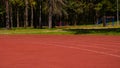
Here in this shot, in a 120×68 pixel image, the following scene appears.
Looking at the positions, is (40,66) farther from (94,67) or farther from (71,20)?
(71,20)

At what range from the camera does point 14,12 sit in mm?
72062

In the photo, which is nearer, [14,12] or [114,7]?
[114,7]

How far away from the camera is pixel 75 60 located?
12.9 m

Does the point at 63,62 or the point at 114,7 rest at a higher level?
the point at 114,7

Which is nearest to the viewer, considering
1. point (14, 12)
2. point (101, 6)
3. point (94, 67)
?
point (94, 67)

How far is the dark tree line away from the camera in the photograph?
45491 millimetres

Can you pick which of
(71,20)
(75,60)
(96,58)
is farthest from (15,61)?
(71,20)

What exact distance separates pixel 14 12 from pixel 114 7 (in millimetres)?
23905

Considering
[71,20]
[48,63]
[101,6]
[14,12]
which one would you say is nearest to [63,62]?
[48,63]

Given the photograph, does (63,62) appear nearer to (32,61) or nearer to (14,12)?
(32,61)

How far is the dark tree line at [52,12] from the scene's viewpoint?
45491 millimetres

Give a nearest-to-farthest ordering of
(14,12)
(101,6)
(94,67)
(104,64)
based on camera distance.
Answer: (94,67)
(104,64)
(101,6)
(14,12)

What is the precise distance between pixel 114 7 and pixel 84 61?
54.4 m

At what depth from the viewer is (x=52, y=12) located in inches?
1646
